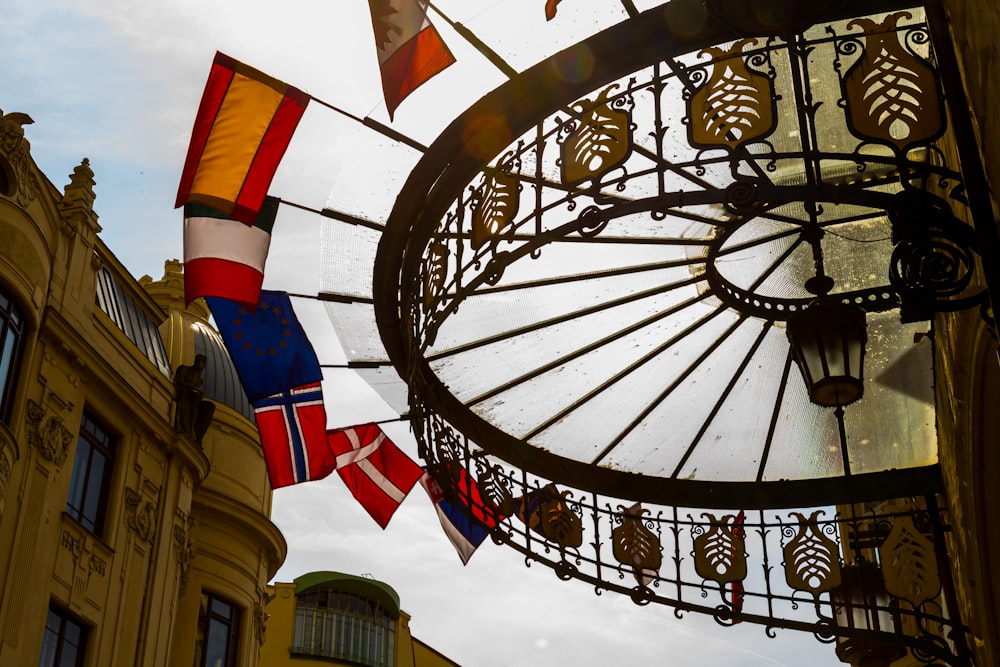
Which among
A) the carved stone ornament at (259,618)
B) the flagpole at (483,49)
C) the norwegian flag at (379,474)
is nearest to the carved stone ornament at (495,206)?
the flagpole at (483,49)

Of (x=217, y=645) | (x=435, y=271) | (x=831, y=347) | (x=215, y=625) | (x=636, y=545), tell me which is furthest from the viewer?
(x=215, y=625)

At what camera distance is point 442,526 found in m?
11.8

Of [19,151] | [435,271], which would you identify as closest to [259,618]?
[19,151]

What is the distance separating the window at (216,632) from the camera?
21.2m

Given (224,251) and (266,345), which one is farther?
(266,345)

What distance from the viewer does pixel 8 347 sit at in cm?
1571

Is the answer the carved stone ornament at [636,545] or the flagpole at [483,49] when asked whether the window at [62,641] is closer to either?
the carved stone ornament at [636,545]

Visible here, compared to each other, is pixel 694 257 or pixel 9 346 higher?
pixel 9 346

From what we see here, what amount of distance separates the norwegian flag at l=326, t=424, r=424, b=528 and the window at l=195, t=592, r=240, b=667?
398 inches

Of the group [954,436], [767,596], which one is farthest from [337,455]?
[954,436]

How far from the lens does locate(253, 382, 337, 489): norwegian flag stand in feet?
41.7

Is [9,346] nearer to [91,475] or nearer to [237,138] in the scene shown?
[91,475]

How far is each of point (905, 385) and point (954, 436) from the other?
4.04 feet

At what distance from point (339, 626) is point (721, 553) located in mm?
29703
